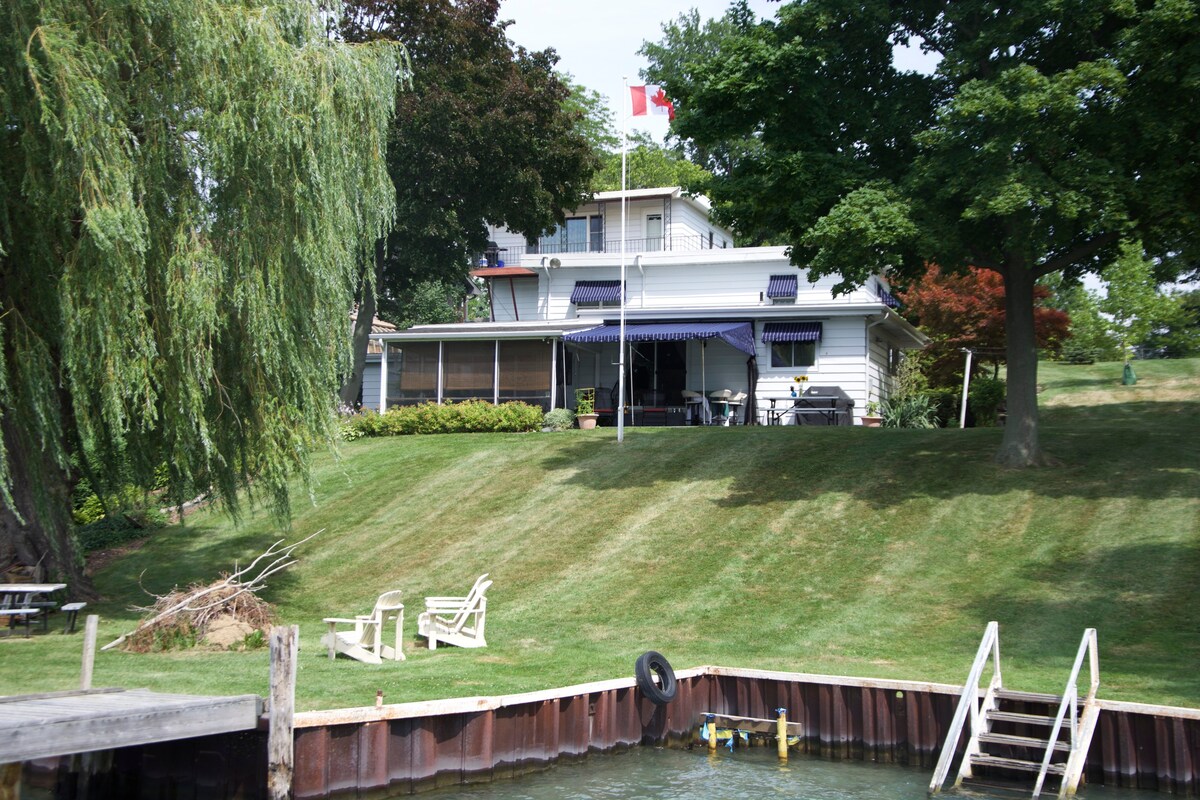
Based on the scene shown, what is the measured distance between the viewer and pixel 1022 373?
22.0 m

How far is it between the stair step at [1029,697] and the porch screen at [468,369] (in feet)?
78.0

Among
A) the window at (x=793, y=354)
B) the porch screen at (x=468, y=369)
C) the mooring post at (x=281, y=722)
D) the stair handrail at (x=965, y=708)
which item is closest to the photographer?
the mooring post at (x=281, y=722)

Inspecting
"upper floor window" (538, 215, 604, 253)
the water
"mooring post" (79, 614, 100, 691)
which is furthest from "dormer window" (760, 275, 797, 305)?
"mooring post" (79, 614, 100, 691)

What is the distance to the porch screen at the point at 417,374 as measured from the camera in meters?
35.1

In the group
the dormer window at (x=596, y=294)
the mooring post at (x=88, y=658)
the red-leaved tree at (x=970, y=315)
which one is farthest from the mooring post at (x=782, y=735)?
the dormer window at (x=596, y=294)

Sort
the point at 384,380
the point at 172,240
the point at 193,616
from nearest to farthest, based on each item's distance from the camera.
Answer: the point at 193,616, the point at 172,240, the point at 384,380

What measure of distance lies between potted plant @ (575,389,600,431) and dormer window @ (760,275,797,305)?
20.5 ft

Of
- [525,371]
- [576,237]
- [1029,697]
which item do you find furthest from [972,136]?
[576,237]

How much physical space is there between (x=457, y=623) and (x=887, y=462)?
1167 centimetres

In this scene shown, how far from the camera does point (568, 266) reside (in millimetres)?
36500

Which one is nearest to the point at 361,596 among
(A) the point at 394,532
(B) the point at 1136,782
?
(A) the point at 394,532

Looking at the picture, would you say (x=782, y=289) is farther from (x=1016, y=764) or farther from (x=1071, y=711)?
(x=1016, y=764)

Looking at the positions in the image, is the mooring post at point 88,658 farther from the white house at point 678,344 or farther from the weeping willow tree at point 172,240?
the white house at point 678,344

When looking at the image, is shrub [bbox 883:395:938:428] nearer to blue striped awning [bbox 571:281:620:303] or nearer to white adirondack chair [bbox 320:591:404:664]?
blue striped awning [bbox 571:281:620:303]
